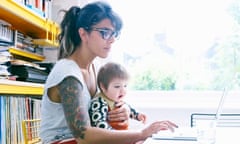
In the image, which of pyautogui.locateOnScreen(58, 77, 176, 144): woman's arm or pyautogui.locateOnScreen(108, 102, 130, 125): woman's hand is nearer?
pyautogui.locateOnScreen(58, 77, 176, 144): woman's arm

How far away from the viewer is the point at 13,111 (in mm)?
1993

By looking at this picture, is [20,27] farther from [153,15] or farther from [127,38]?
[153,15]

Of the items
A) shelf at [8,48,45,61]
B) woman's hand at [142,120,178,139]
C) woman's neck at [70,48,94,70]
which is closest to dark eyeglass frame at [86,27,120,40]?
woman's neck at [70,48,94,70]

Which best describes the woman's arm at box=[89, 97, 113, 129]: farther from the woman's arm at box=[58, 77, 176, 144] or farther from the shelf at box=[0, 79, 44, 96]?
the shelf at box=[0, 79, 44, 96]

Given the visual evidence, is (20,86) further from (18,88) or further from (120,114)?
(120,114)

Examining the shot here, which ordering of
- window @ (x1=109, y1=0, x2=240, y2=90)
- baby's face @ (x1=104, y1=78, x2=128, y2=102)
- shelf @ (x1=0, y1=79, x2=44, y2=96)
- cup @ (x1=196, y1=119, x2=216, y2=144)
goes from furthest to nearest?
window @ (x1=109, y1=0, x2=240, y2=90)
shelf @ (x1=0, y1=79, x2=44, y2=96)
baby's face @ (x1=104, y1=78, x2=128, y2=102)
cup @ (x1=196, y1=119, x2=216, y2=144)

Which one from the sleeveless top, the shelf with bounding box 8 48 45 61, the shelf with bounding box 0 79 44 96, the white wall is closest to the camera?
the sleeveless top

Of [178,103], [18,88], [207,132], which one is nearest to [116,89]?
[207,132]

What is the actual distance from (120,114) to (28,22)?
1059 mm

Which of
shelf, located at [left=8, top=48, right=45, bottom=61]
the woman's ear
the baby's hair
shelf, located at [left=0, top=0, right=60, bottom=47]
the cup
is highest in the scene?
shelf, located at [left=0, top=0, right=60, bottom=47]

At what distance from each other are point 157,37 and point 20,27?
3.55ft

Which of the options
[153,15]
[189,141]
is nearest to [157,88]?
[153,15]

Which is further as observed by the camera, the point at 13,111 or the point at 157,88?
the point at 157,88

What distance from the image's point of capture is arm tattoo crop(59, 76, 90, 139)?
1.26 metres
